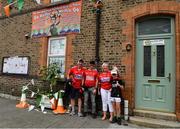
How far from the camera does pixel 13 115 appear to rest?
739cm

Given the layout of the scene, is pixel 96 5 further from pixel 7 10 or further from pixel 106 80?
pixel 7 10

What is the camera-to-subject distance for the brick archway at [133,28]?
6.61 m

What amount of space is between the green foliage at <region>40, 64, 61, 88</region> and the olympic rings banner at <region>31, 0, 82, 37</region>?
1.44 meters

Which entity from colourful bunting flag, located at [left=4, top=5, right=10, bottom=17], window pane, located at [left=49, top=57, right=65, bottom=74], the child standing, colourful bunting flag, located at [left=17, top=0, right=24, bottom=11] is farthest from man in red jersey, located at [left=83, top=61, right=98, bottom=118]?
colourful bunting flag, located at [left=4, top=5, right=10, bottom=17]

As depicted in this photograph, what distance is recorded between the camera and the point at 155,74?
7.04 m

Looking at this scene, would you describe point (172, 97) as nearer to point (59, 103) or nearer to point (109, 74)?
point (109, 74)

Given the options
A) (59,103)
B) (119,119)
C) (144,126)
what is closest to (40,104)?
(59,103)

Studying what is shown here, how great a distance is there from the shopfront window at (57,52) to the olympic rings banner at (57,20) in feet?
1.06

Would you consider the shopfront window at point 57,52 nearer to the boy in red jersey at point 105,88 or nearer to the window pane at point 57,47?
the window pane at point 57,47

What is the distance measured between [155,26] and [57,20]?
3.99m

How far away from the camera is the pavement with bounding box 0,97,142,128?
6.35 meters

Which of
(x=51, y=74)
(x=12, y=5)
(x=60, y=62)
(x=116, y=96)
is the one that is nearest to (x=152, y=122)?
(x=116, y=96)

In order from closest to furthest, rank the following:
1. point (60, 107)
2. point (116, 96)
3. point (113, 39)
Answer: point (116, 96)
point (113, 39)
point (60, 107)

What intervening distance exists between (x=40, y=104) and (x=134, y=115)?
350 cm
